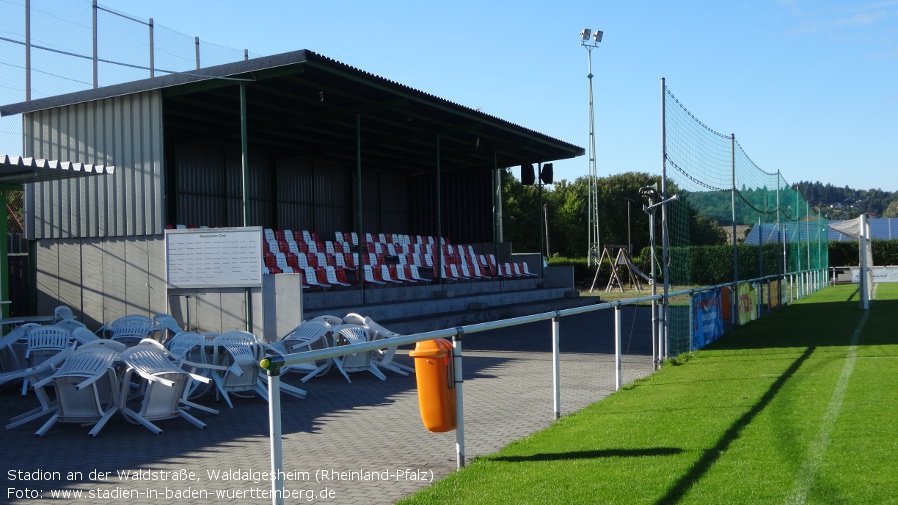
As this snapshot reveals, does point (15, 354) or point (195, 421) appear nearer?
point (195, 421)

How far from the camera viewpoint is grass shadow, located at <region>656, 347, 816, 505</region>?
17.2ft

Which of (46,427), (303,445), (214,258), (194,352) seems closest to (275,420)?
(303,445)

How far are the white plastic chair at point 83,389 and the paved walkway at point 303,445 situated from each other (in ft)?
0.50

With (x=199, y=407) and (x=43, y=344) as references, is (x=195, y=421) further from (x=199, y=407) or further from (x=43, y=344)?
(x=43, y=344)

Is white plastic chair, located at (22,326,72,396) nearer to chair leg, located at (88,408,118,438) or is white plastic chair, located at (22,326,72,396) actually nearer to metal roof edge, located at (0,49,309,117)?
chair leg, located at (88,408,118,438)

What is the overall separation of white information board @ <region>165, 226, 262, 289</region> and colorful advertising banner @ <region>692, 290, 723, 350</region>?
768cm

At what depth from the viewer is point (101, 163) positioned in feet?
58.2

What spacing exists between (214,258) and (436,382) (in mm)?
10222

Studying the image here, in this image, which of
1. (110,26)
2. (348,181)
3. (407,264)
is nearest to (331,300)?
(407,264)

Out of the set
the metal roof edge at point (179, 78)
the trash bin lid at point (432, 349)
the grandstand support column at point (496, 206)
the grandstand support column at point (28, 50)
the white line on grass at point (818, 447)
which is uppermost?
the grandstand support column at point (28, 50)

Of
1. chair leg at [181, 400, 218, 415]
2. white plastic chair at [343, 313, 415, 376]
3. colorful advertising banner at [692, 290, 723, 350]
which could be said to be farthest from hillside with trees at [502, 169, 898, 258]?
chair leg at [181, 400, 218, 415]

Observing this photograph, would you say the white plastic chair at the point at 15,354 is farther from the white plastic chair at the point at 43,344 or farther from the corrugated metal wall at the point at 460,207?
the corrugated metal wall at the point at 460,207

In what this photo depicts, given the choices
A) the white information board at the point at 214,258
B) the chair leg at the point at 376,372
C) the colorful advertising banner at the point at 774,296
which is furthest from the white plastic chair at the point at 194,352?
the colorful advertising banner at the point at 774,296

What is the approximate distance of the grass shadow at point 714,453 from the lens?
5.25m
